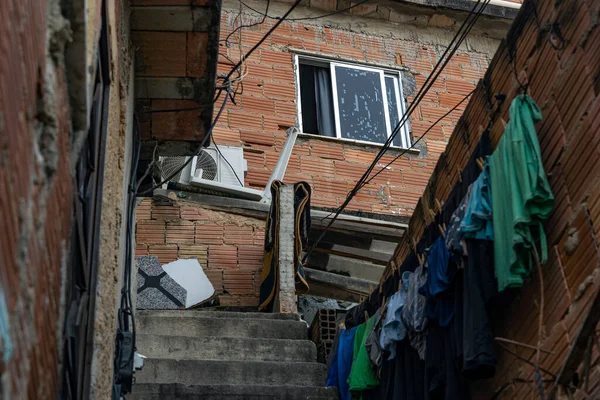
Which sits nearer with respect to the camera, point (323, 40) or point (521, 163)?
point (521, 163)

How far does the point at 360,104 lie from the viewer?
12.5 m

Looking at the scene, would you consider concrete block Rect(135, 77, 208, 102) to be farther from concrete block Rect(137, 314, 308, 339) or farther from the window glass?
the window glass

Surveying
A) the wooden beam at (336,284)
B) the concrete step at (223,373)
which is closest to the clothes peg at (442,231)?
the concrete step at (223,373)

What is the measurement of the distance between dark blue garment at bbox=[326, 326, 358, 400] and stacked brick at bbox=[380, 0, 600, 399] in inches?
70.6

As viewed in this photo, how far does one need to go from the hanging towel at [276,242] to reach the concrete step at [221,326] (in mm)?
1012

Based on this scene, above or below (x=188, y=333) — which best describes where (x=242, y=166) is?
above

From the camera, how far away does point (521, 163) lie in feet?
14.3

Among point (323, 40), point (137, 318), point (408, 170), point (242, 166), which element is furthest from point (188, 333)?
point (323, 40)

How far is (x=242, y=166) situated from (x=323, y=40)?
297cm

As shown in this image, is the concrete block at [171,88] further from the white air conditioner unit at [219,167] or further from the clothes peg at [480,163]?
the white air conditioner unit at [219,167]

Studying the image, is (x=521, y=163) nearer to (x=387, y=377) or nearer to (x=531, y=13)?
(x=531, y=13)

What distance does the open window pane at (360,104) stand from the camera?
40.2 feet

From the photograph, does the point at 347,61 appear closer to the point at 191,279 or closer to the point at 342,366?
the point at 191,279

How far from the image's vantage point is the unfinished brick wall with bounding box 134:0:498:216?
11.6 meters
